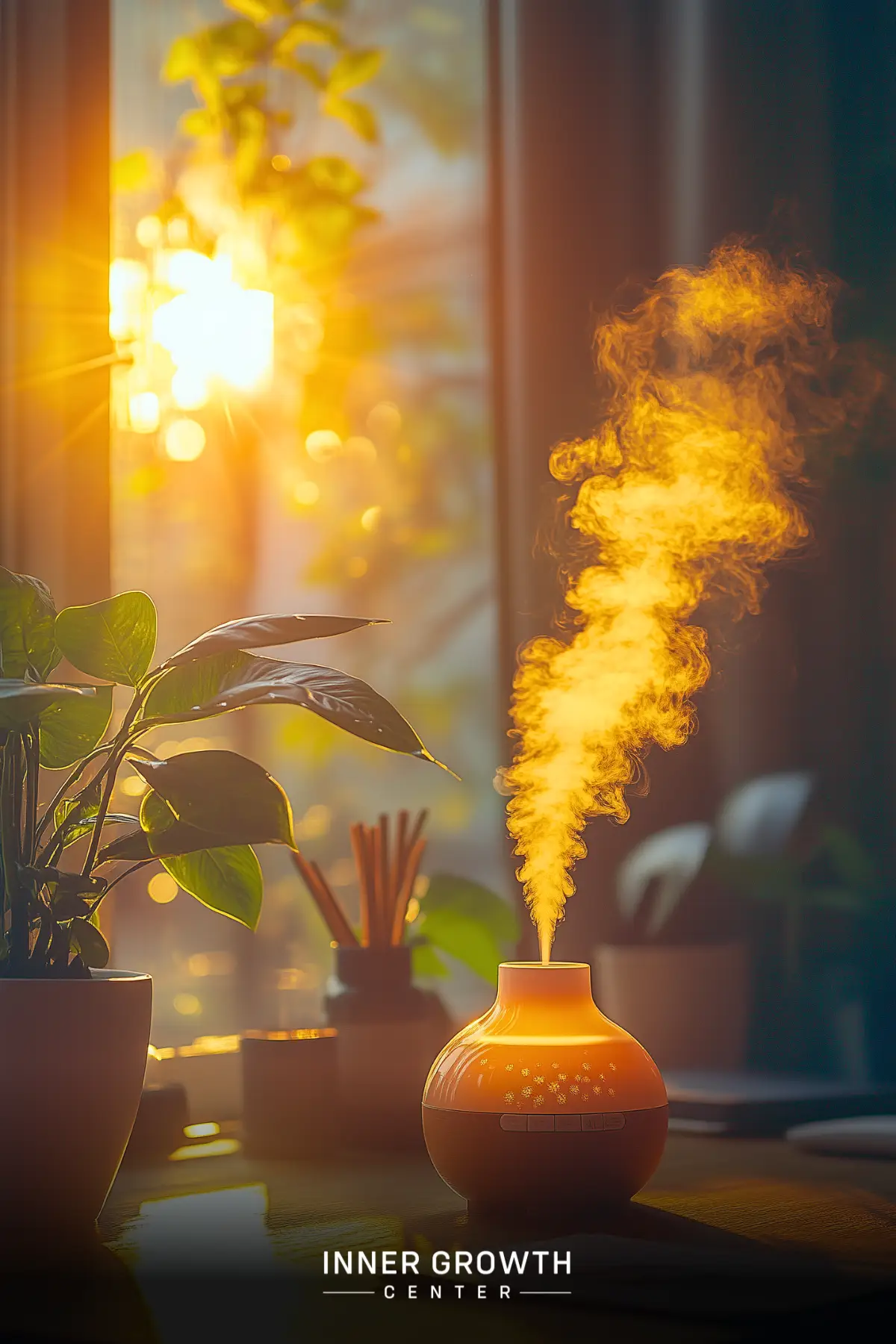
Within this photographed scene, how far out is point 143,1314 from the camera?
0.73 meters

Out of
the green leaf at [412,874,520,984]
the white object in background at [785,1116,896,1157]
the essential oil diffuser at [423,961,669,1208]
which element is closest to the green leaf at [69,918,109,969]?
the essential oil diffuser at [423,961,669,1208]

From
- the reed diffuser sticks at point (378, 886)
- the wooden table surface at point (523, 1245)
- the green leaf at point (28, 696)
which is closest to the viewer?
the wooden table surface at point (523, 1245)

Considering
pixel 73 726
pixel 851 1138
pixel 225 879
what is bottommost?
pixel 851 1138

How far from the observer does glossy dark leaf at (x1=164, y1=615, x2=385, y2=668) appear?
907 millimetres

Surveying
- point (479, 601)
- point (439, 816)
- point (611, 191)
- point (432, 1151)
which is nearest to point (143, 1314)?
point (432, 1151)

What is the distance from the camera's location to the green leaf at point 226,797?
34.4 inches

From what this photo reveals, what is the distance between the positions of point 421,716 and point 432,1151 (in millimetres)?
802

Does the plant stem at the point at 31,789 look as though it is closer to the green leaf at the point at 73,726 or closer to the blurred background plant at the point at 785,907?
the green leaf at the point at 73,726

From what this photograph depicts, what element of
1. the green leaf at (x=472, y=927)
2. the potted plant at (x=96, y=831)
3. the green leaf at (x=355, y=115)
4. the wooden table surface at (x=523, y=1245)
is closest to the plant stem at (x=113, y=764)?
the potted plant at (x=96, y=831)

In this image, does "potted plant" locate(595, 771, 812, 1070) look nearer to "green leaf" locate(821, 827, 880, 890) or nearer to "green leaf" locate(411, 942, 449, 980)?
"green leaf" locate(821, 827, 880, 890)

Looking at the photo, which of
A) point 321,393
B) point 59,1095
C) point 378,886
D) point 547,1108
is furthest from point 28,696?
point 321,393

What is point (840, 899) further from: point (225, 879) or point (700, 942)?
point (225, 879)

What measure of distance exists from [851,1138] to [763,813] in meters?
0.35

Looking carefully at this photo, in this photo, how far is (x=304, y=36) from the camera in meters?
1.67
